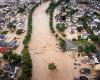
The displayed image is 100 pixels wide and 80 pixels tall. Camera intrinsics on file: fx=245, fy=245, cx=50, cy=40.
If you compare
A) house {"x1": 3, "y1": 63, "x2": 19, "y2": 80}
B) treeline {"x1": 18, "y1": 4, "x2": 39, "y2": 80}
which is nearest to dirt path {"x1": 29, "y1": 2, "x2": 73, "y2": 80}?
treeline {"x1": 18, "y1": 4, "x2": 39, "y2": 80}

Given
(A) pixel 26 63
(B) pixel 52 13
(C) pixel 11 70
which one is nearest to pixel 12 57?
(C) pixel 11 70

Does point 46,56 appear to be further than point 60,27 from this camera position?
→ No

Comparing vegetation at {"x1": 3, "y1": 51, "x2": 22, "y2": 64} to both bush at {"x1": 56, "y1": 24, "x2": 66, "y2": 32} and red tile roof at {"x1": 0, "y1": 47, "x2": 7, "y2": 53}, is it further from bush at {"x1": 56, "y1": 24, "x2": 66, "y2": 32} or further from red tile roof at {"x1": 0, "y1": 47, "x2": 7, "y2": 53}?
bush at {"x1": 56, "y1": 24, "x2": 66, "y2": 32}

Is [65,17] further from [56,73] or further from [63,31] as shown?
[56,73]

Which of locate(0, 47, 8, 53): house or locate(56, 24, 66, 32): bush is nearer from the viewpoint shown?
locate(0, 47, 8, 53): house

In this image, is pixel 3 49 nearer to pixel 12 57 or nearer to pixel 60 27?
pixel 12 57

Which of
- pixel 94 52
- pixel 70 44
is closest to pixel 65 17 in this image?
pixel 70 44

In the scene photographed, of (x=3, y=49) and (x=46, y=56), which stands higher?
(x=3, y=49)

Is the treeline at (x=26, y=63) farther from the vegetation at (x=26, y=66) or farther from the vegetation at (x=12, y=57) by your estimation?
the vegetation at (x=12, y=57)

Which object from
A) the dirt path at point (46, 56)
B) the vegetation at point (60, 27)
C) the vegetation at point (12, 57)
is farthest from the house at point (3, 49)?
the vegetation at point (60, 27)
